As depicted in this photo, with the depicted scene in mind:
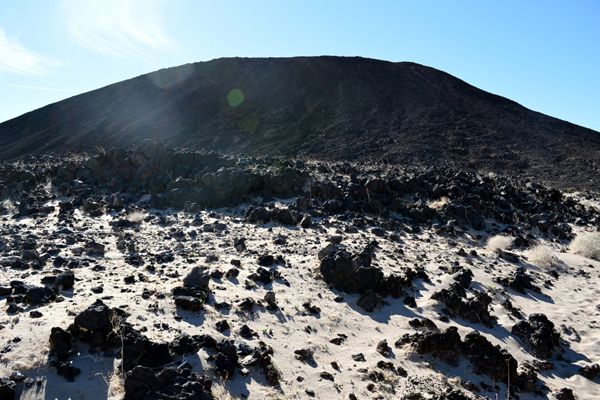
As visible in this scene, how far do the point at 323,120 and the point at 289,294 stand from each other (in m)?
31.5

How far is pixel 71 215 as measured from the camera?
12.5 metres

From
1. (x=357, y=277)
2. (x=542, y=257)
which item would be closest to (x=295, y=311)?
(x=357, y=277)

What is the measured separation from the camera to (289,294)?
7727 millimetres

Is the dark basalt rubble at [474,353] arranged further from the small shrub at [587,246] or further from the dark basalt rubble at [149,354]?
the small shrub at [587,246]

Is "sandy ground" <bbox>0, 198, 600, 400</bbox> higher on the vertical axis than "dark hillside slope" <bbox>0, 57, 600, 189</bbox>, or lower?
lower

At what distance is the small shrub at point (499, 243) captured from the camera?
38.5 feet

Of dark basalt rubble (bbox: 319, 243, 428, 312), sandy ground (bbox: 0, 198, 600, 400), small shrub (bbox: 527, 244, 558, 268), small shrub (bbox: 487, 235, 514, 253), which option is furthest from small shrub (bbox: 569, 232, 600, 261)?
dark basalt rubble (bbox: 319, 243, 428, 312)

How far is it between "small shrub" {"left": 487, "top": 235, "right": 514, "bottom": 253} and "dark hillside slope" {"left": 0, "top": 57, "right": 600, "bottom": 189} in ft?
49.0

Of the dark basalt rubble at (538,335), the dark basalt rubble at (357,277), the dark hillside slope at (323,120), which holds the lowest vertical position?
the dark basalt rubble at (538,335)

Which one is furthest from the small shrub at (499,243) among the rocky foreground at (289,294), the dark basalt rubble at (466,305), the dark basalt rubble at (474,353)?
the dark basalt rubble at (474,353)

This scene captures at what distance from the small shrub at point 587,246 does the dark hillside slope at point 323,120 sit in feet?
44.7

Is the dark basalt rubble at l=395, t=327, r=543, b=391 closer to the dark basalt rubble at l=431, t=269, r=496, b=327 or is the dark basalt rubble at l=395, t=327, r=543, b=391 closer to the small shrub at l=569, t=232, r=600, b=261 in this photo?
the dark basalt rubble at l=431, t=269, r=496, b=327

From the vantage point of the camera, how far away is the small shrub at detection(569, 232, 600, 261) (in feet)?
38.7

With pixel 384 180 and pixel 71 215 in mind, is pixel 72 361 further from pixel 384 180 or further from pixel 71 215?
pixel 384 180
